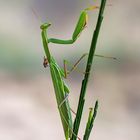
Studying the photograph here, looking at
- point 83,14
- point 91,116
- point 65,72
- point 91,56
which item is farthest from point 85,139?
point 65,72

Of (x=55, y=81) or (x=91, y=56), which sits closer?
(x=91, y=56)

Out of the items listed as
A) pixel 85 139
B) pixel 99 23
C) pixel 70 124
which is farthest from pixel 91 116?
pixel 70 124

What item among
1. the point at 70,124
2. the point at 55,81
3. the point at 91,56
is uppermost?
the point at 91,56

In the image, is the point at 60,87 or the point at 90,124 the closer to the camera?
the point at 90,124

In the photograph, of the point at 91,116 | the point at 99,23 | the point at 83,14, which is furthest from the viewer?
the point at 83,14

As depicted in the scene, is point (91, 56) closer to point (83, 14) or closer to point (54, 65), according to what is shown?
point (83, 14)

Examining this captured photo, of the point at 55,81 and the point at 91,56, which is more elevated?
the point at 91,56

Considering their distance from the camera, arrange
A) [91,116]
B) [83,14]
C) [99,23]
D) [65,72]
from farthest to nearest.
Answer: [65,72]
[83,14]
[91,116]
[99,23]

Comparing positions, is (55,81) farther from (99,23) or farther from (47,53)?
(99,23)

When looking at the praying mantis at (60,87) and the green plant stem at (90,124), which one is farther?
the praying mantis at (60,87)

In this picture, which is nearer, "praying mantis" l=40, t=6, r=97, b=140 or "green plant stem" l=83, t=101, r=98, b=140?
"green plant stem" l=83, t=101, r=98, b=140
